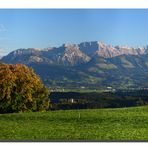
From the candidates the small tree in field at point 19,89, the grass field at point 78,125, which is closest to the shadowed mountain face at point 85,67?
the small tree in field at point 19,89

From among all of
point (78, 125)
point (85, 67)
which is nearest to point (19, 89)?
point (85, 67)

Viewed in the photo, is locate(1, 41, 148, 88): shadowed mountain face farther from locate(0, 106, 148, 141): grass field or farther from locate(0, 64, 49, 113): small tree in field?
locate(0, 106, 148, 141): grass field

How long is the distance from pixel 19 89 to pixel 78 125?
478 cm

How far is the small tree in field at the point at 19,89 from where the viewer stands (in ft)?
A: 88.7

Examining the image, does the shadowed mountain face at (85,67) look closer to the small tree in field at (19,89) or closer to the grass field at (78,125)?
the small tree in field at (19,89)

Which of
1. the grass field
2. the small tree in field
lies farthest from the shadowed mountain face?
the grass field

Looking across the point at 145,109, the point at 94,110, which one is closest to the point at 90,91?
the point at 94,110

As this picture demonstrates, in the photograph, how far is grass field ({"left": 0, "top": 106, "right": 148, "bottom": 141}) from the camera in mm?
23844

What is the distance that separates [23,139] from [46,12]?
15.8ft

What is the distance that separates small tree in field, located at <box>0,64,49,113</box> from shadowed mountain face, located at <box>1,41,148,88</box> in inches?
25.2

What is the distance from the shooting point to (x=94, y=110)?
86.4 ft

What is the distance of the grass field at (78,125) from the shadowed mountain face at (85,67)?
4.32ft

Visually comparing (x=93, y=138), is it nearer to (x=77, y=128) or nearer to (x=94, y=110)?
(x=77, y=128)

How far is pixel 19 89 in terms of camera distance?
2870cm
